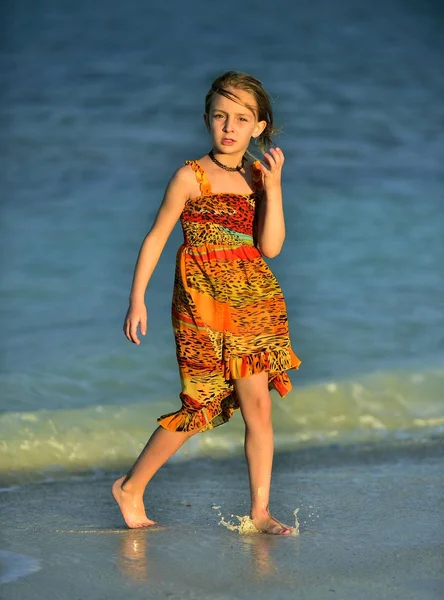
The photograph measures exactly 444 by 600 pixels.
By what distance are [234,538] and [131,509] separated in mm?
355

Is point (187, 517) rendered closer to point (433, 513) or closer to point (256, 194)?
point (433, 513)

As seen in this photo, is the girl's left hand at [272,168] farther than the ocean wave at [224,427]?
No

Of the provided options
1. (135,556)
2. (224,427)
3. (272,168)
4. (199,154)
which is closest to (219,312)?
(272,168)

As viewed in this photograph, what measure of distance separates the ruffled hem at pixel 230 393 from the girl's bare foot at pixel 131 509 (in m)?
0.20

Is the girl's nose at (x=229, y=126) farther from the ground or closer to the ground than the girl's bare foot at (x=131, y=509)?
farther from the ground

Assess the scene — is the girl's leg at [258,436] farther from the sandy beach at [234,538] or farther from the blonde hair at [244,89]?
the blonde hair at [244,89]

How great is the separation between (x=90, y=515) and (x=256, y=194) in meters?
0.94

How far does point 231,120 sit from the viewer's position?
286cm

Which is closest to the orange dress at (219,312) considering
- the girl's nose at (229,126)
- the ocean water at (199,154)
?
the girl's nose at (229,126)

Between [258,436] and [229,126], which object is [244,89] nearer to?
[229,126]

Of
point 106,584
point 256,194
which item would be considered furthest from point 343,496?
point 106,584

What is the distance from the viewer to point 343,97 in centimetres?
689

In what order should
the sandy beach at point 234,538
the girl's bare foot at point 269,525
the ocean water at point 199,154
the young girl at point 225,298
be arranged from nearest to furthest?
the sandy beach at point 234,538, the girl's bare foot at point 269,525, the young girl at point 225,298, the ocean water at point 199,154

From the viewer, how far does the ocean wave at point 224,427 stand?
3.89 metres
